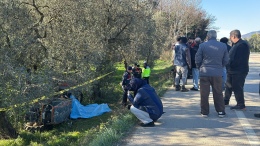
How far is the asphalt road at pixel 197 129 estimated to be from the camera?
5.10 m

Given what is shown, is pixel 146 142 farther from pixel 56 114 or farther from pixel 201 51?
pixel 56 114

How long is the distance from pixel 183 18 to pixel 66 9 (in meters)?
25.2

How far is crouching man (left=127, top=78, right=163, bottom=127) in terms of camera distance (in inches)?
236

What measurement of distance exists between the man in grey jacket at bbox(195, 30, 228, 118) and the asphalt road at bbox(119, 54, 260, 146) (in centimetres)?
45

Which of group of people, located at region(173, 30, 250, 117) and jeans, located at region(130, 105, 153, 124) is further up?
group of people, located at region(173, 30, 250, 117)

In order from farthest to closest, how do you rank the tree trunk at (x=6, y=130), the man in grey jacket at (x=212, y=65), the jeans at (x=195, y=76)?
1. the jeans at (x=195, y=76)
2. the tree trunk at (x=6, y=130)
3. the man in grey jacket at (x=212, y=65)

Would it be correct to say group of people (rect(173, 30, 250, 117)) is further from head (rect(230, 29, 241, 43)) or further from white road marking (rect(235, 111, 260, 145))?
white road marking (rect(235, 111, 260, 145))

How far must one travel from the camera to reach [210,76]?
6488 mm

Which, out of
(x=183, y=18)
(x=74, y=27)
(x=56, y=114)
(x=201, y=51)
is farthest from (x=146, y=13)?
(x=183, y=18)

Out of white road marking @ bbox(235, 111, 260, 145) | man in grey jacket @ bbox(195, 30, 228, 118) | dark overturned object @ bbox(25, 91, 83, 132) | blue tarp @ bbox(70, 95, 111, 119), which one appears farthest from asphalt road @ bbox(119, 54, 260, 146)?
blue tarp @ bbox(70, 95, 111, 119)

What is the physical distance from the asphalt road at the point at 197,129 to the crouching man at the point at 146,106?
18 cm

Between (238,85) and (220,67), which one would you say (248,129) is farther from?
(238,85)

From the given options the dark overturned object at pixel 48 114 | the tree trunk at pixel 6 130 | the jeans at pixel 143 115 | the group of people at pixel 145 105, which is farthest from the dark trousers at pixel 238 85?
the tree trunk at pixel 6 130

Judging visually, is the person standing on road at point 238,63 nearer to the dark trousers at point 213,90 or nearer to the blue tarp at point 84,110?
the dark trousers at point 213,90
